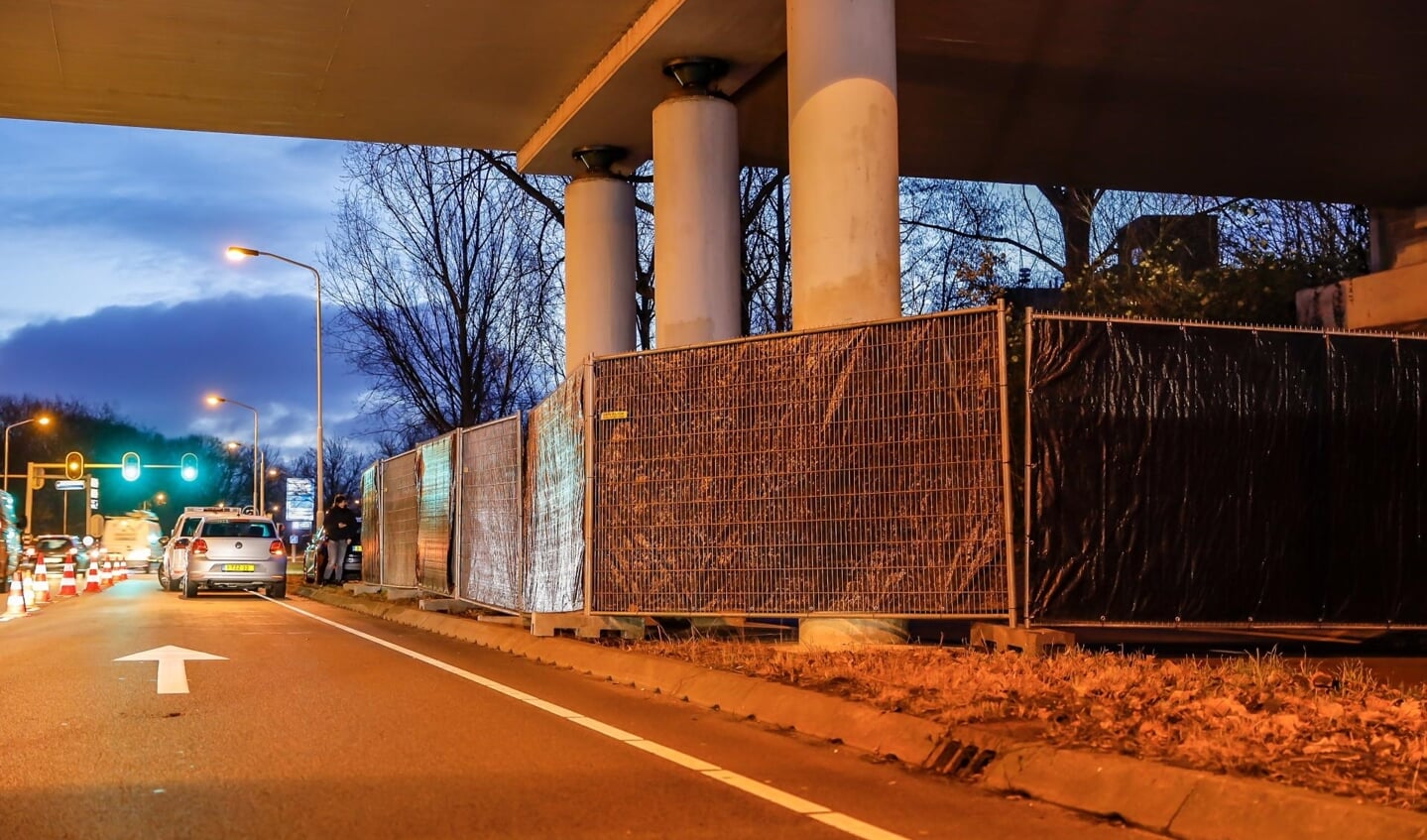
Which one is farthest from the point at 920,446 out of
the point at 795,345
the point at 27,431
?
the point at 27,431

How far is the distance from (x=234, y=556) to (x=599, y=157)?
536 inches

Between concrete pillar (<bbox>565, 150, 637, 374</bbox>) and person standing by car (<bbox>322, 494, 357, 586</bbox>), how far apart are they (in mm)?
12174

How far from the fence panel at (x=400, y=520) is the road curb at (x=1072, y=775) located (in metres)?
11.5

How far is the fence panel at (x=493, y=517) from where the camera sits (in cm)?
1504

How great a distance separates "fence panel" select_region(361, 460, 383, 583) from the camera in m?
Result: 24.8

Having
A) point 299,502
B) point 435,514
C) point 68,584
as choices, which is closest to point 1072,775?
point 435,514

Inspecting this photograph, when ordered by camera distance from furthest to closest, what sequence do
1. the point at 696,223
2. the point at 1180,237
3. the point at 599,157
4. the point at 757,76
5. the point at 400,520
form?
the point at 1180,237 → the point at 400,520 → the point at 599,157 → the point at 757,76 → the point at 696,223

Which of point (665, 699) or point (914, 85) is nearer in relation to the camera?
point (665, 699)

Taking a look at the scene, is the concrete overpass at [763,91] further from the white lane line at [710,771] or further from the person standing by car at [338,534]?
the person standing by car at [338,534]

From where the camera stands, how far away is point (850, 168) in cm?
1309

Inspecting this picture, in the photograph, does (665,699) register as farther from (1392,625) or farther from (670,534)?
(1392,625)

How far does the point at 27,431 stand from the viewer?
103750 millimetres

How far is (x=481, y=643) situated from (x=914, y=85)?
8886 mm

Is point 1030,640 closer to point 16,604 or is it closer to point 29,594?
point 16,604
